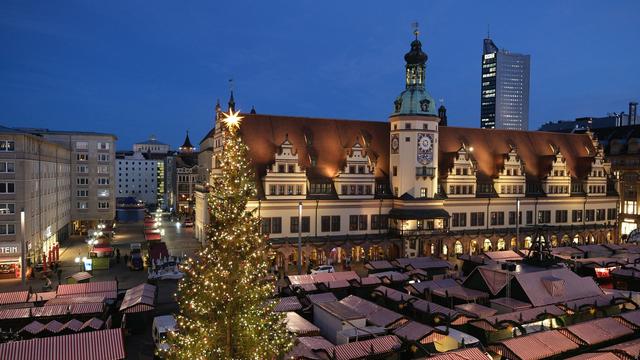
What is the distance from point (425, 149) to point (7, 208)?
4395cm

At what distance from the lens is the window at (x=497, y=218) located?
6228 cm

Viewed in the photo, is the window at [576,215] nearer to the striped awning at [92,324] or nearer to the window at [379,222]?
the window at [379,222]

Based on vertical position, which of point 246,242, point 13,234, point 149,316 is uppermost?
point 246,242

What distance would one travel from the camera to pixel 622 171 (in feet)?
259

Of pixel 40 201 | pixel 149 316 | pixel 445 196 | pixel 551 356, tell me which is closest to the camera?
pixel 551 356

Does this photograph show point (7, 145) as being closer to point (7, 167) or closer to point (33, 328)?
point (7, 167)

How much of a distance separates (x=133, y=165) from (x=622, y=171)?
15995cm

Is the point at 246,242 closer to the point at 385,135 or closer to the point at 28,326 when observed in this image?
the point at 28,326

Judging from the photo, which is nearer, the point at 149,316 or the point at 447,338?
the point at 447,338

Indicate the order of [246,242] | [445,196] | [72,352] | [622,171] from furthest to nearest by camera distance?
1. [622,171]
2. [445,196]
3. [72,352]
4. [246,242]

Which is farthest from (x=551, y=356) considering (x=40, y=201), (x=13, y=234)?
(x=40, y=201)

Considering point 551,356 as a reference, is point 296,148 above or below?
above

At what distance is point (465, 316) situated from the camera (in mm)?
28844

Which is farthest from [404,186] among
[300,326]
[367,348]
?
[367,348]
